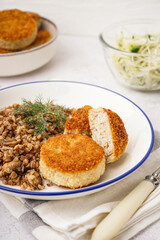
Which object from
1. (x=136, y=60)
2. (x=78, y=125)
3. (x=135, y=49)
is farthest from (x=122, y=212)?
(x=135, y=49)

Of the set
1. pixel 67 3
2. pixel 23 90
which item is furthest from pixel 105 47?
pixel 67 3

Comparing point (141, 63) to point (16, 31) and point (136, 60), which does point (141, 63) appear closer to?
point (136, 60)

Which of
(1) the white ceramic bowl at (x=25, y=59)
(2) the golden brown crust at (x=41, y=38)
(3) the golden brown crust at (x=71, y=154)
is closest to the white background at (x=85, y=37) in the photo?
(1) the white ceramic bowl at (x=25, y=59)

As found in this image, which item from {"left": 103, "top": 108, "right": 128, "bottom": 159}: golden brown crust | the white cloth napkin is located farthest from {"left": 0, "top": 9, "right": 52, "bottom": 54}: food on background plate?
the white cloth napkin

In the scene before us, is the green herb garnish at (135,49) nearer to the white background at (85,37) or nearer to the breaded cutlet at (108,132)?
the white background at (85,37)

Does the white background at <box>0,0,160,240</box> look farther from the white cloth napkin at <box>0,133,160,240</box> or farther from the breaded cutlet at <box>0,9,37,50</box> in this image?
the white cloth napkin at <box>0,133,160,240</box>

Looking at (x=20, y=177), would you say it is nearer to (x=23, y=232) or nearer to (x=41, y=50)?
(x=23, y=232)
